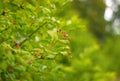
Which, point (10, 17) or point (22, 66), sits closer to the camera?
point (22, 66)

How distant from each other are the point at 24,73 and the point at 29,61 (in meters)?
0.44

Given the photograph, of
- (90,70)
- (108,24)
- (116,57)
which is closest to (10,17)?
(90,70)

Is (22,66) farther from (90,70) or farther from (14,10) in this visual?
(90,70)

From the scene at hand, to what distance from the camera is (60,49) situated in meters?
2.40

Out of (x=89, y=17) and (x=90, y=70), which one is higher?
(x=89, y=17)

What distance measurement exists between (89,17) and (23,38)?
55.4ft

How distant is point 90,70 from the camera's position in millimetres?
6594

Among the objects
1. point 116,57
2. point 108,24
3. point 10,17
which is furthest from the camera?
point 108,24

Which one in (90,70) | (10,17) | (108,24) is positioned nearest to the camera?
(10,17)

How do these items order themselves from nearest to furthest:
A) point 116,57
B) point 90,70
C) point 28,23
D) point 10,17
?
1. point 10,17
2. point 28,23
3. point 90,70
4. point 116,57

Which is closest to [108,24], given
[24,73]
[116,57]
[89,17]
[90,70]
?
[89,17]

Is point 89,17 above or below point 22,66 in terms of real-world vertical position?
above

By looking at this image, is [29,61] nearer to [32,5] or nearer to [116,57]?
[32,5]

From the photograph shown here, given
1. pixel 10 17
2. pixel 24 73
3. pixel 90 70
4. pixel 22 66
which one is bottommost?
pixel 22 66
